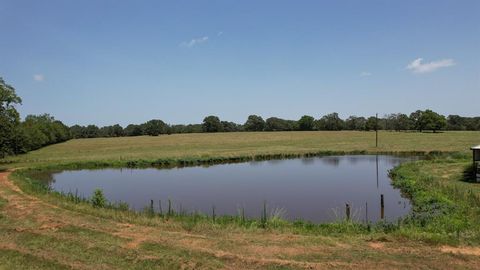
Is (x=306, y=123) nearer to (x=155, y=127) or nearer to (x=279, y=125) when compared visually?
(x=279, y=125)

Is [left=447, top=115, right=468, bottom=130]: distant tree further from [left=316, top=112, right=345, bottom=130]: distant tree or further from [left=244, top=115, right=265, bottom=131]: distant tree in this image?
[left=244, top=115, right=265, bottom=131]: distant tree

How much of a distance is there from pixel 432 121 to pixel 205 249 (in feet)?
385

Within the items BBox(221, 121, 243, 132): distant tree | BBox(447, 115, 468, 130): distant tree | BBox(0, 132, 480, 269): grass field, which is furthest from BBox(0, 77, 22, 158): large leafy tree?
BBox(447, 115, 468, 130): distant tree

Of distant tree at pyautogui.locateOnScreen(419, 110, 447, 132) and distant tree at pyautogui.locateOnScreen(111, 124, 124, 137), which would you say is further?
distant tree at pyautogui.locateOnScreen(111, 124, 124, 137)

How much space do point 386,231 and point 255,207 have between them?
10619 millimetres

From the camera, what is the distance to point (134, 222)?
48.4 ft

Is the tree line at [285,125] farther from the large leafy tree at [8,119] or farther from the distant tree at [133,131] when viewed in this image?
the large leafy tree at [8,119]

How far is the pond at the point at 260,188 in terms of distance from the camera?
22203 mm

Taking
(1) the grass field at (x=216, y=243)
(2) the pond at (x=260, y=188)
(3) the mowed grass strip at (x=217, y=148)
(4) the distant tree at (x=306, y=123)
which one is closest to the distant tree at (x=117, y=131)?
(3) the mowed grass strip at (x=217, y=148)

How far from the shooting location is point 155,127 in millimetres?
134500

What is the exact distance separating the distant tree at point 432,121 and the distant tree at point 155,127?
3016 inches

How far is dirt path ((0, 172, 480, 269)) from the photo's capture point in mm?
10016

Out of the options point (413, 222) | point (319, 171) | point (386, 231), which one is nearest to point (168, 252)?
point (386, 231)

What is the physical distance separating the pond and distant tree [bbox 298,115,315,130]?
332 feet
